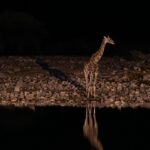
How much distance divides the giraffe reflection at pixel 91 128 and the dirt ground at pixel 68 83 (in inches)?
41.1

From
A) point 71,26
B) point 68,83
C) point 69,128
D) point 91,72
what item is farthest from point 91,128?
point 71,26

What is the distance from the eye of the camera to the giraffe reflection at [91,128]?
62.4 feet

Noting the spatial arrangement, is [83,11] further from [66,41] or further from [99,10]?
[66,41]

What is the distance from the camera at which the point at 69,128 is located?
20641 mm

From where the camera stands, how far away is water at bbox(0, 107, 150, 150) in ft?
62.0

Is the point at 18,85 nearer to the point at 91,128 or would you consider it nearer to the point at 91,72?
the point at 91,72

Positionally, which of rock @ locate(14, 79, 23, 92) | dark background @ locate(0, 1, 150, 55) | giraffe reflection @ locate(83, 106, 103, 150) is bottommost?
giraffe reflection @ locate(83, 106, 103, 150)

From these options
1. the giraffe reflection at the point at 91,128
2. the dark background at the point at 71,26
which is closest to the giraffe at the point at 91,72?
the giraffe reflection at the point at 91,128

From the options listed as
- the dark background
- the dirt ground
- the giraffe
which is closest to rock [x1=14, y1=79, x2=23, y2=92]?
the dirt ground

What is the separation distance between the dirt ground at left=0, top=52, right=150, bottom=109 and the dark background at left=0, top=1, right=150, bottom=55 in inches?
229

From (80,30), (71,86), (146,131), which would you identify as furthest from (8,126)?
(80,30)

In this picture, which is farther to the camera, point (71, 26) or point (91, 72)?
point (71, 26)

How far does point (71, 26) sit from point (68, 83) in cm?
1773

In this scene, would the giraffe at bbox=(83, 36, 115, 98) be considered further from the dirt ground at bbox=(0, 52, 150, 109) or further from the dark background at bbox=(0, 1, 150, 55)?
the dark background at bbox=(0, 1, 150, 55)
